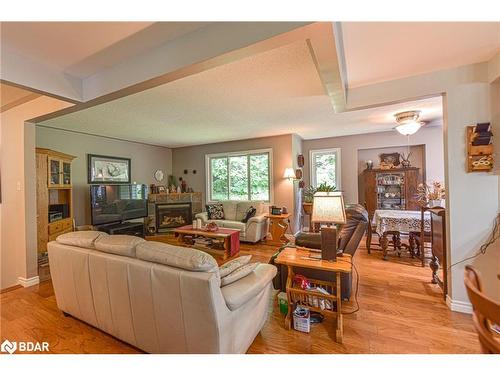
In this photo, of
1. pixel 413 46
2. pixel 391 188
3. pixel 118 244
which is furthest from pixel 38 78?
pixel 391 188

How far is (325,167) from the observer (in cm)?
575

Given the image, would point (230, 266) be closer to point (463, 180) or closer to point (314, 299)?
point (314, 299)

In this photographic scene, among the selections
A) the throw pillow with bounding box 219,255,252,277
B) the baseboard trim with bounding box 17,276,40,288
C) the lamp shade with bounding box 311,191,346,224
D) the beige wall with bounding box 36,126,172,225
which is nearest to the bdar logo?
the baseboard trim with bounding box 17,276,40,288

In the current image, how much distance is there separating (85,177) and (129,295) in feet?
13.7

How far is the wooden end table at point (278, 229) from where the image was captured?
4.66m

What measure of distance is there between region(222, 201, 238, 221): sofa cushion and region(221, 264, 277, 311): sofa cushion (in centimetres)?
347

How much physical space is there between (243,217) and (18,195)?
3728 mm

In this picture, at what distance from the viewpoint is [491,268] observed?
6.77ft

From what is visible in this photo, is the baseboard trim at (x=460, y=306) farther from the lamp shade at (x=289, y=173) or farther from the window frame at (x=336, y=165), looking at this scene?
the window frame at (x=336, y=165)

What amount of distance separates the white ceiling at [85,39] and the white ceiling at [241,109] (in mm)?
630

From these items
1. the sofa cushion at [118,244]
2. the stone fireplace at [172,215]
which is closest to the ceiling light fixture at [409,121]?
the sofa cushion at [118,244]

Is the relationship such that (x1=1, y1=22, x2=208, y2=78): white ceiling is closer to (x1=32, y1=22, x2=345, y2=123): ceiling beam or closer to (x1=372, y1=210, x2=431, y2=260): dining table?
(x1=32, y1=22, x2=345, y2=123): ceiling beam
